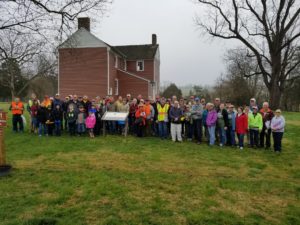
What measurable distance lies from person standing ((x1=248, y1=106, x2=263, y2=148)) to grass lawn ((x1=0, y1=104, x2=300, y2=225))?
122cm

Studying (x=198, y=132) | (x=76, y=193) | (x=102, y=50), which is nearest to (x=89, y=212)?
(x=76, y=193)

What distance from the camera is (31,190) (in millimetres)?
6398

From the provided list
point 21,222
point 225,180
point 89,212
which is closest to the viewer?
point 21,222

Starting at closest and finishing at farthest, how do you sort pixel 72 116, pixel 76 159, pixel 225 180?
pixel 225 180, pixel 76 159, pixel 72 116

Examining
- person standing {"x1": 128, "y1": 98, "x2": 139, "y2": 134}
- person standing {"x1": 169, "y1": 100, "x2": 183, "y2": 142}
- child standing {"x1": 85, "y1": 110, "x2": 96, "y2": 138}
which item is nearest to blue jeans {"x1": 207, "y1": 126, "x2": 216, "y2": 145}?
person standing {"x1": 169, "y1": 100, "x2": 183, "y2": 142}

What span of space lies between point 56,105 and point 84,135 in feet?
6.21

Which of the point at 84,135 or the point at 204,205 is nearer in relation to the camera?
the point at 204,205

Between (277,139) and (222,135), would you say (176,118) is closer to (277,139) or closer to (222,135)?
(222,135)

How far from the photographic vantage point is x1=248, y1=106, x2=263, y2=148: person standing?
39.7ft

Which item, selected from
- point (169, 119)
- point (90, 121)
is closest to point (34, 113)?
point (90, 121)

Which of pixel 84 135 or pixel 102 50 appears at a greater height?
pixel 102 50

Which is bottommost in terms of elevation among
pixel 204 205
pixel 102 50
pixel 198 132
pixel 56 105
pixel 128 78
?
pixel 204 205

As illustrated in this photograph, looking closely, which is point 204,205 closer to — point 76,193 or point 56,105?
point 76,193

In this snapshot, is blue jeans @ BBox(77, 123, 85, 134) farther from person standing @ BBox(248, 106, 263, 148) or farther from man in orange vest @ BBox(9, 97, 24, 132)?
person standing @ BBox(248, 106, 263, 148)
